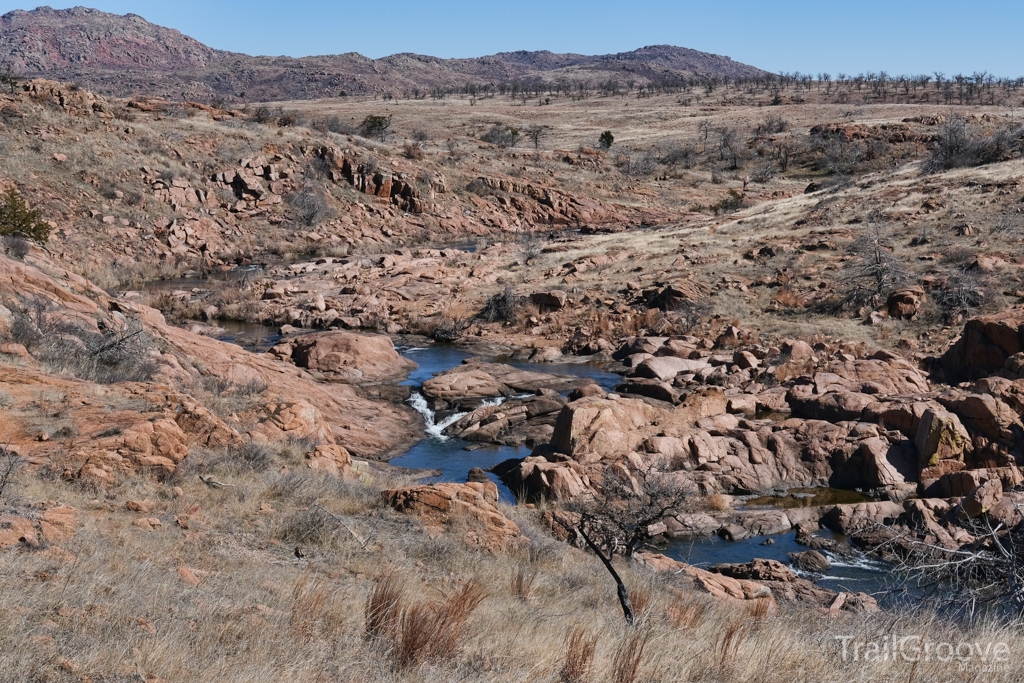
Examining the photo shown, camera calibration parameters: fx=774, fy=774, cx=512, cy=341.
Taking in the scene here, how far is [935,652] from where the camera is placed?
15.2 feet

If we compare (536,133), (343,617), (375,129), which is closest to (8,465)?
(343,617)

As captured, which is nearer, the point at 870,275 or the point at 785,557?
the point at 785,557

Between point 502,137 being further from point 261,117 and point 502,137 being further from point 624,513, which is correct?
point 624,513

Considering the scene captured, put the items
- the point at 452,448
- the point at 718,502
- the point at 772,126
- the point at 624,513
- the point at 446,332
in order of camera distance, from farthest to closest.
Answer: the point at 772,126, the point at 446,332, the point at 452,448, the point at 718,502, the point at 624,513

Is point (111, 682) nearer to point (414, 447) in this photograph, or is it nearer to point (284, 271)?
point (414, 447)

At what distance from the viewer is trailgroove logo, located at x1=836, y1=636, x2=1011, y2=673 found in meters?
4.44

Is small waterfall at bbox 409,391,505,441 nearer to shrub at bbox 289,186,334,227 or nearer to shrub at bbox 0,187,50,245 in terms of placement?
shrub at bbox 0,187,50,245

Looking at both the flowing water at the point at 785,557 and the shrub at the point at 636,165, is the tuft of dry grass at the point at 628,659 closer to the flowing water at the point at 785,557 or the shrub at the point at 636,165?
the flowing water at the point at 785,557

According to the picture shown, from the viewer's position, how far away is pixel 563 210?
46375 mm

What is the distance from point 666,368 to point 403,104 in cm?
8253

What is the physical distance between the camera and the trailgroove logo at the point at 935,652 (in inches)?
175

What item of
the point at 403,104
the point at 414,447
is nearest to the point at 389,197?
the point at 414,447

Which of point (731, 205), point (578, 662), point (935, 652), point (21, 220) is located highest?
point (731, 205)

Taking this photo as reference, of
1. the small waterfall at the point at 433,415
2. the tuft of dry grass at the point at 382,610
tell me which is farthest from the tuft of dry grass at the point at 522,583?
the small waterfall at the point at 433,415
